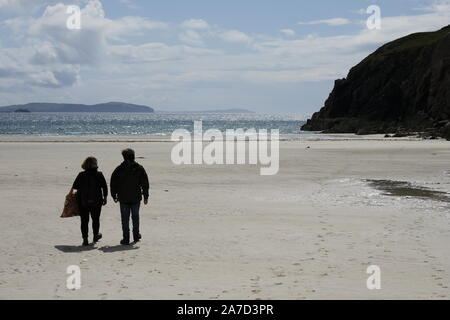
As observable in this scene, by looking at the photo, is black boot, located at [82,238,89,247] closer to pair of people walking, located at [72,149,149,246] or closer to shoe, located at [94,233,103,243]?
pair of people walking, located at [72,149,149,246]

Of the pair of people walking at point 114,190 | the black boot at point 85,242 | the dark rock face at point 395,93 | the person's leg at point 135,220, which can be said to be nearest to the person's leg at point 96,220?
the pair of people walking at point 114,190

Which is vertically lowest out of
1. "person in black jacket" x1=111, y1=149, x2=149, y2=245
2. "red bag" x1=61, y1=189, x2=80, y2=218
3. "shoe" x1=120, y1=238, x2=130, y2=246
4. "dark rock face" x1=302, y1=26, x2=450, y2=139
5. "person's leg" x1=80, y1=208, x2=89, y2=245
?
"shoe" x1=120, y1=238, x2=130, y2=246

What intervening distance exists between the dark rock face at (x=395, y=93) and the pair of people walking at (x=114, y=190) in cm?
6120

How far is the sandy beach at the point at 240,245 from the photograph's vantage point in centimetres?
818

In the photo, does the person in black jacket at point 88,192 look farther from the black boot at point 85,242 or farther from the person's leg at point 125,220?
the person's leg at point 125,220

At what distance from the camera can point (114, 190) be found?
36.8 feet

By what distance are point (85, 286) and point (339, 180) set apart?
15.8m

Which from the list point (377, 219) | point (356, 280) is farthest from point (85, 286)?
point (377, 219)

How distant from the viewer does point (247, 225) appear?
520 inches

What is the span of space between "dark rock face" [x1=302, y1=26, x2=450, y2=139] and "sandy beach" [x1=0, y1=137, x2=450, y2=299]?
54.8 metres

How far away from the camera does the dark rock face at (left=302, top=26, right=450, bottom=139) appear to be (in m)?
82.5

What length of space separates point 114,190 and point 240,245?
8.49ft

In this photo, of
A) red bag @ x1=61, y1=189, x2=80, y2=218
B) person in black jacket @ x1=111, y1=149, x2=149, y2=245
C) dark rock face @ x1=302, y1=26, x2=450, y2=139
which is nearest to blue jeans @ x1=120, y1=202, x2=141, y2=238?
person in black jacket @ x1=111, y1=149, x2=149, y2=245

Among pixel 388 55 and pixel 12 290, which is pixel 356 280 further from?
pixel 388 55
